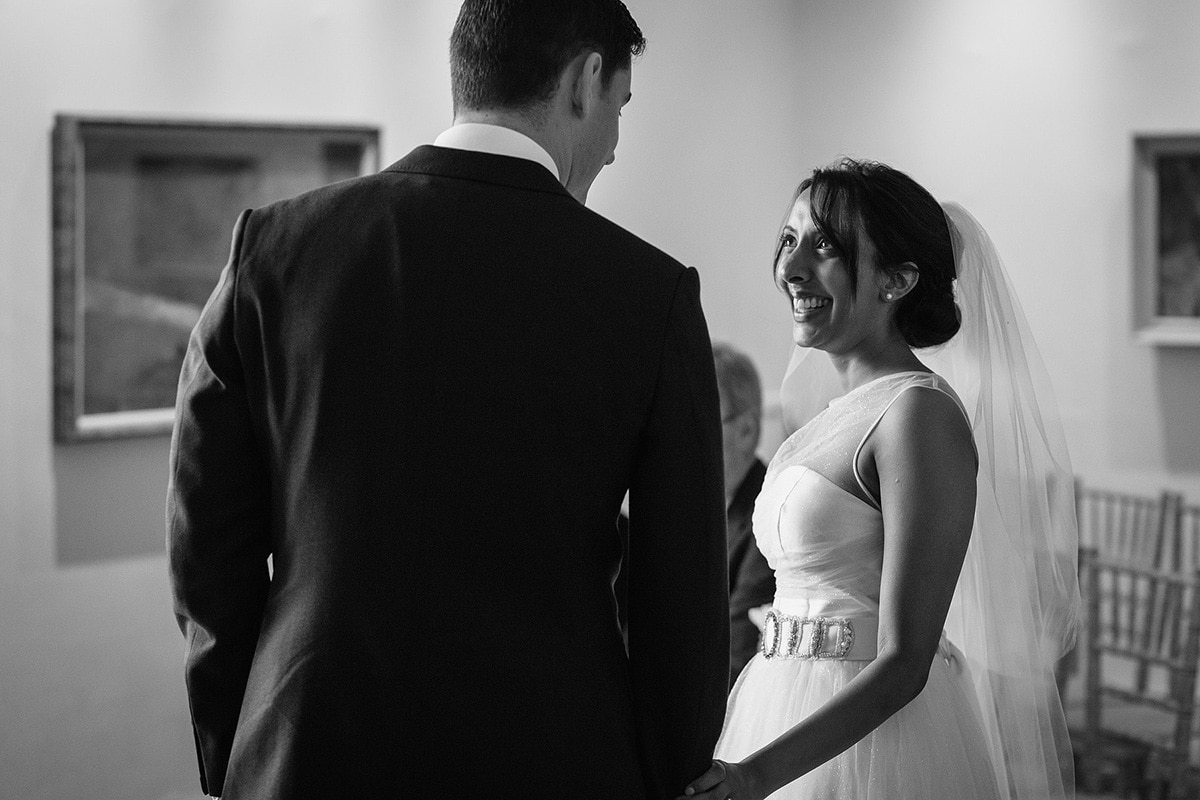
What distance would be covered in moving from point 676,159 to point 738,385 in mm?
2425

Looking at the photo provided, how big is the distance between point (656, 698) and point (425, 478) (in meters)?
0.34

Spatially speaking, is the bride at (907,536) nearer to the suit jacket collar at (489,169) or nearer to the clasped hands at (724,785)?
the clasped hands at (724,785)

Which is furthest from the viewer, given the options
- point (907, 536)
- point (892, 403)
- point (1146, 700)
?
point (1146, 700)

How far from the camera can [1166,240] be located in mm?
5059

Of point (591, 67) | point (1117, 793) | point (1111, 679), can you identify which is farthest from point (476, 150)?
point (1111, 679)

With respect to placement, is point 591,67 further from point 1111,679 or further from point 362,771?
point 1111,679

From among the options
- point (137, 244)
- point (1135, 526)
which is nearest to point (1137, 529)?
point (1135, 526)

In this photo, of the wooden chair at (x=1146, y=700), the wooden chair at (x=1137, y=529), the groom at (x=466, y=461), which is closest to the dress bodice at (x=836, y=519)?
the groom at (x=466, y=461)

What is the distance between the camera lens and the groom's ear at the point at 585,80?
1.36 meters

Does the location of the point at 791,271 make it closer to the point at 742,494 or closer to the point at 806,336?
the point at 806,336

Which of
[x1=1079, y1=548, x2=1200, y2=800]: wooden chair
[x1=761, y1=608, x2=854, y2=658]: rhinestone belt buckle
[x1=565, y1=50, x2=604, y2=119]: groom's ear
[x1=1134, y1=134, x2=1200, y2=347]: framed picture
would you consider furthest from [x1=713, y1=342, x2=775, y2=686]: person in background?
[x1=1134, y1=134, x2=1200, y2=347]: framed picture

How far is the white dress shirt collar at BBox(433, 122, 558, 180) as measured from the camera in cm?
134

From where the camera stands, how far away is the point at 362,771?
1297 millimetres

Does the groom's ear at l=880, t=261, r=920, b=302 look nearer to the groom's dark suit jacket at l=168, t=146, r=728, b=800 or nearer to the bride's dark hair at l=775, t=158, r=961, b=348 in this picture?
the bride's dark hair at l=775, t=158, r=961, b=348
